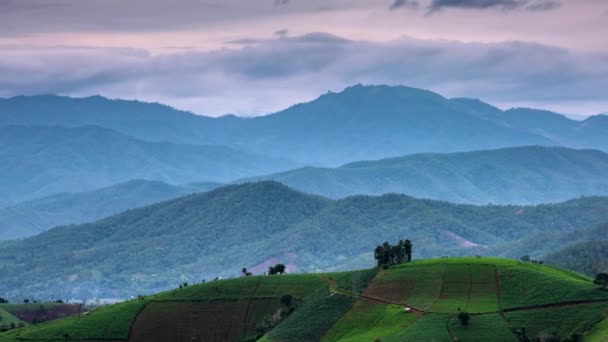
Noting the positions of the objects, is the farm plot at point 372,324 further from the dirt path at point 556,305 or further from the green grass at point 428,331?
the dirt path at point 556,305

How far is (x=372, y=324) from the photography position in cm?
19162

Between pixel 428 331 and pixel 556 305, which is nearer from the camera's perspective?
pixel 428 331

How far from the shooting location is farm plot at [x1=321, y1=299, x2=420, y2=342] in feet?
601

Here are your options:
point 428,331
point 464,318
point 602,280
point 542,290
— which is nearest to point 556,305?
point 542,290

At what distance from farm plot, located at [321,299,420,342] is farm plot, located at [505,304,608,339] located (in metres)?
16.6

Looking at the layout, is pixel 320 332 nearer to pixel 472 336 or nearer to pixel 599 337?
pixel 472 336

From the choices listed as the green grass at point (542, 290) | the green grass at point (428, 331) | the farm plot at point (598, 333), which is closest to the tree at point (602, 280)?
the green grass at point (542, 290)

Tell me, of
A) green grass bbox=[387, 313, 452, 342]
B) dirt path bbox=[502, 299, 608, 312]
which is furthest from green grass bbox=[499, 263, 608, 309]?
green grass bbox=[387, 313, 452, 342]

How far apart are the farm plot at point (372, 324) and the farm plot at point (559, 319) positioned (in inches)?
654

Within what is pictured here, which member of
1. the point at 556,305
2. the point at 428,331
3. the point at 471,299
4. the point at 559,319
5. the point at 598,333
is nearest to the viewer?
the point at 598,333

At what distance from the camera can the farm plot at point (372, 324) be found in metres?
183

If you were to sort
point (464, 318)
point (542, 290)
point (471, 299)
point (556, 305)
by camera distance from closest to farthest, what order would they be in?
point (464, 318), point (556, 305), point (542, 290), point (471, 299)

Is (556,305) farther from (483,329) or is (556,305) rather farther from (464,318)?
(464,318)

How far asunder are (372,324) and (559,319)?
100 feet
